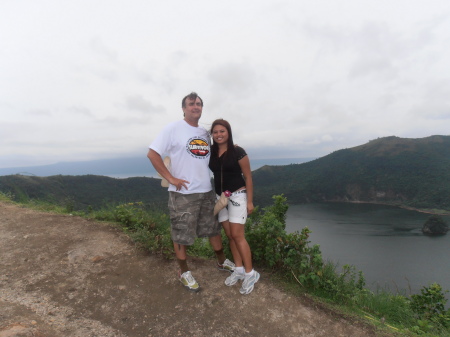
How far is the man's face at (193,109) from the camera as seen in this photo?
275cm

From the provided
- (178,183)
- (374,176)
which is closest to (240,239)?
(178,183)

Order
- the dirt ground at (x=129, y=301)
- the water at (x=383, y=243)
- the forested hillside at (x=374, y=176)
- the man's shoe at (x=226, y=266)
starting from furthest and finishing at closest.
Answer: the forested hillside at (x=374, y=176) → the water at (x=383, y=243) → the man's shoe at (x=226, y=266) → the dirt ground at (x=129, y=301)

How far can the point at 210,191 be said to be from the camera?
290 centimetres

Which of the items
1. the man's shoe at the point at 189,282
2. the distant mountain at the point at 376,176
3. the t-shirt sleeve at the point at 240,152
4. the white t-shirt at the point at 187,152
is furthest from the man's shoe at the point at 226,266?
the distant mountain at the point at 376,176

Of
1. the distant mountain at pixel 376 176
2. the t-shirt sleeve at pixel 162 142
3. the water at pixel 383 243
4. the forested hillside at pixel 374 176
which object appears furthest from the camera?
the distant mountain at pixel 376 176

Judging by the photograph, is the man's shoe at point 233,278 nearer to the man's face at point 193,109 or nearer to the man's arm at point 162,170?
the man's arm at point 162,170

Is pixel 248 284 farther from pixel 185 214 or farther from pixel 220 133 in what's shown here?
pixel 220 133

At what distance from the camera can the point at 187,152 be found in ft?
8.78

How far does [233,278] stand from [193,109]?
2.00 m

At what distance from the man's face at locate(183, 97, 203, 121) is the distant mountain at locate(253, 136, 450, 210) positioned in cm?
7129

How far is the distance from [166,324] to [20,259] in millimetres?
2556

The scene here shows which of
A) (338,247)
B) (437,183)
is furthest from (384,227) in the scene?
(437,183)

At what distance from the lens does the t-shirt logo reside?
2682 mm

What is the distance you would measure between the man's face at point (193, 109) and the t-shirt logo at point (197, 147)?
0.25m
